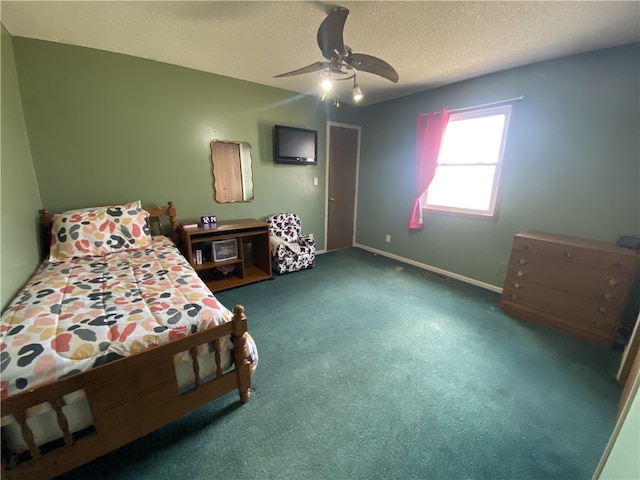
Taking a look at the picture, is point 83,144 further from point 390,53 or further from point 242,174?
point 390,53

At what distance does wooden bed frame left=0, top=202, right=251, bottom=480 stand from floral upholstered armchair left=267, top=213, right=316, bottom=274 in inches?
79.5

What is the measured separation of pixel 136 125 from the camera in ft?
8.49

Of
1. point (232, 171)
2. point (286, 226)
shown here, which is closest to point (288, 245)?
point (286, 226)

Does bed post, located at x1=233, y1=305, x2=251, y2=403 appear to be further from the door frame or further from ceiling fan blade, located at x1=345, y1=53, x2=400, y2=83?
the door frame

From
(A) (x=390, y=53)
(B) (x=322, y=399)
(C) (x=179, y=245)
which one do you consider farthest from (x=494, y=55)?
(C) (x=179, y=245)

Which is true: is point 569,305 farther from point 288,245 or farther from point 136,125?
point 136,125

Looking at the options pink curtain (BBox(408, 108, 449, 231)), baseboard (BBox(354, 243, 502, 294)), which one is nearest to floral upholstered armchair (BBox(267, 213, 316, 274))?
→ baseboard (BBox(354, 243, 502, 294))

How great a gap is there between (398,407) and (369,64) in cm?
232

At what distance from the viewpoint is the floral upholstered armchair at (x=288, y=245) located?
3385 millimetres

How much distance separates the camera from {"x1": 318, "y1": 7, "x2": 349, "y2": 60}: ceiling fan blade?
1.52 metres

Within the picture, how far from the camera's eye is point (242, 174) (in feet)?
10.9

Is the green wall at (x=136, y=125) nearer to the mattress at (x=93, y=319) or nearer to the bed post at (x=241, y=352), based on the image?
the mattress at (x=93, y=319)

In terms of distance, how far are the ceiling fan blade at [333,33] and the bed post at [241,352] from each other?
1.75 metres

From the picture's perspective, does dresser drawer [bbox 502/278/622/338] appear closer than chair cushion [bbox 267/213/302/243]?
Yes
